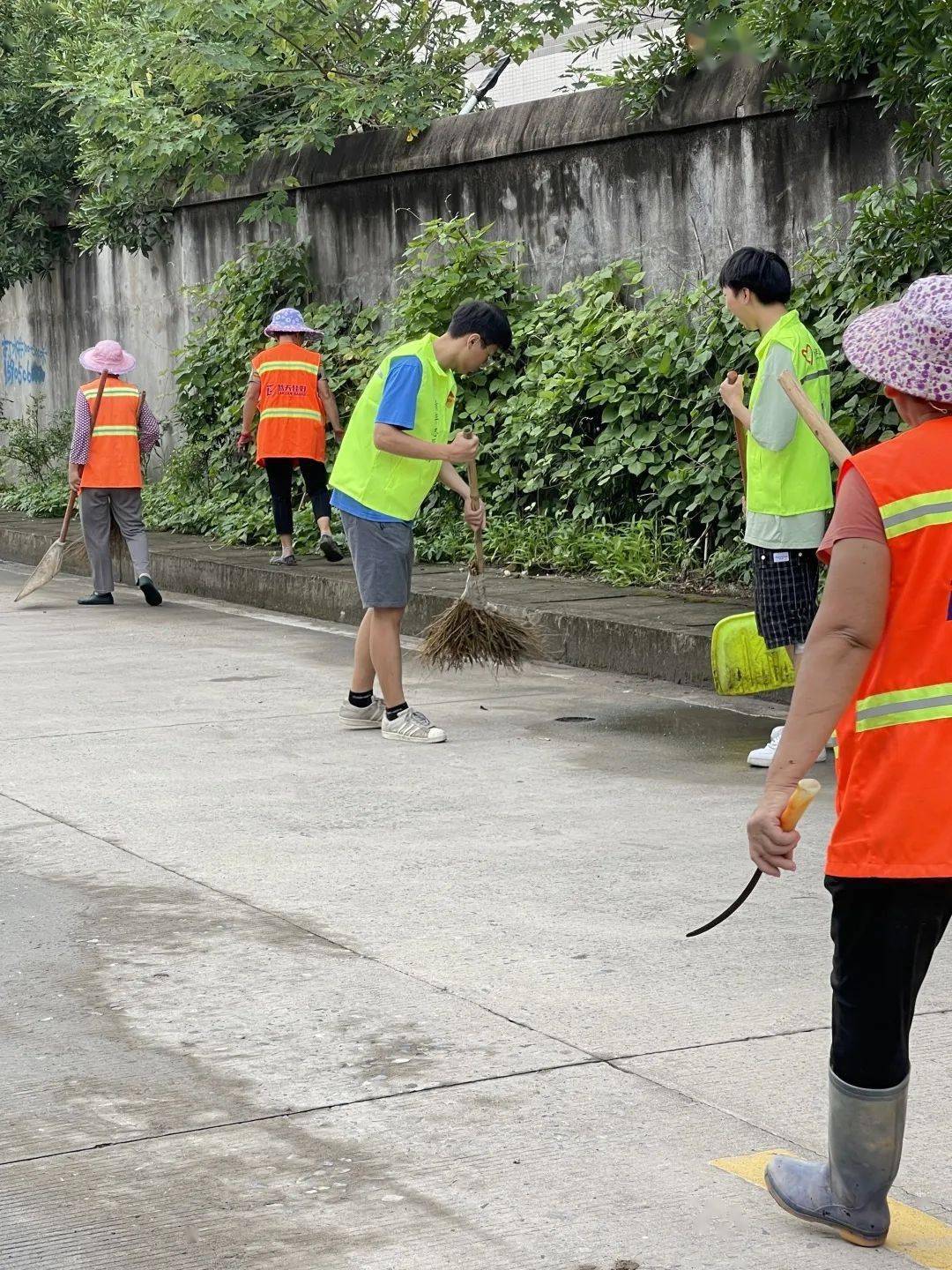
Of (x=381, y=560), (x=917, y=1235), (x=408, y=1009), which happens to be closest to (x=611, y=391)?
A: (x=381, y=560)

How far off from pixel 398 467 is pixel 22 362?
14210mm

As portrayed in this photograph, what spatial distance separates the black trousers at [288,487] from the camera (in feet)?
43.5

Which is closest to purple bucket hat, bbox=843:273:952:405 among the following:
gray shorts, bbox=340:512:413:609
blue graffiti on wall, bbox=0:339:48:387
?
gray shorts, bbox=340:512:413:609

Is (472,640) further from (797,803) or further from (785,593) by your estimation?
(797,803)

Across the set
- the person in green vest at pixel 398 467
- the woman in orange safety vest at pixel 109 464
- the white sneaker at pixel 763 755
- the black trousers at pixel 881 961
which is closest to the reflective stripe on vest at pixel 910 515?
the black trousers at pixel 881 961

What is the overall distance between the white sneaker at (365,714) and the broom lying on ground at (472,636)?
0.42m

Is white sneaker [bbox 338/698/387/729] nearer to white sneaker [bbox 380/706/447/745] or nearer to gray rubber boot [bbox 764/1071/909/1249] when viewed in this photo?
white sneaker [bbox 380/706/447/745]

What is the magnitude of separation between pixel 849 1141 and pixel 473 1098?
96cm

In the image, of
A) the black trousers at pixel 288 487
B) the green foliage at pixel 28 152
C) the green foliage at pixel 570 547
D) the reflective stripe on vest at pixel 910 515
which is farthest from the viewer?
the green foliage at pixel 28 152

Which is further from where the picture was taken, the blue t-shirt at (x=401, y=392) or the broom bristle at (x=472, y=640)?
the broom bristle at (x=472, y=640)

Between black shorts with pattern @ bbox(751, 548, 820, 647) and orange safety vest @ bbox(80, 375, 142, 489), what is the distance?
678 centimetres

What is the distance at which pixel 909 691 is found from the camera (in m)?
3.10

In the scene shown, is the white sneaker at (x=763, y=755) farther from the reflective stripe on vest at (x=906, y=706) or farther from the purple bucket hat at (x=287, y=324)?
the purple bucket hat at (x=287, y=324)

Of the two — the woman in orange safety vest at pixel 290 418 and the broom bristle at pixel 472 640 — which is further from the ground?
the woman in orange safety vest at pixel 290 418
